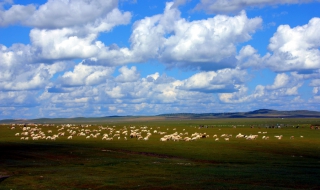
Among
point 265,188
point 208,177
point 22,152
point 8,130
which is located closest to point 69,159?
point 22,152

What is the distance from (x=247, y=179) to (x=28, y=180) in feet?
48.8

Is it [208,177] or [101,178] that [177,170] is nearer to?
[208,177]

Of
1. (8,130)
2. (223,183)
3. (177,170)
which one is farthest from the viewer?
(8,130)

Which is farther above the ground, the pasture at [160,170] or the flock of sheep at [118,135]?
the flock of sheep at [118,135]

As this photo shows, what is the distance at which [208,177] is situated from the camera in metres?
29.2

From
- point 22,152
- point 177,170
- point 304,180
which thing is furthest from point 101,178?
point 22,152

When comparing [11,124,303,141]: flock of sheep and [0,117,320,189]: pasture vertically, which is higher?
[11,124,303,141]: flock of sheep

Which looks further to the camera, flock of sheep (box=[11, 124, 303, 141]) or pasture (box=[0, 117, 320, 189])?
flock of sheep (box=[11, 124, 303, 141])

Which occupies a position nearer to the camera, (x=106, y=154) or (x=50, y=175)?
(x=50, y=175)

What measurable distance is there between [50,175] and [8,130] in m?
72.3

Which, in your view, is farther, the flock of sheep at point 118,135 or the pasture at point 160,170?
the flock of sheep at point 118,135

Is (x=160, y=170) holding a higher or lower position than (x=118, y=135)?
lower

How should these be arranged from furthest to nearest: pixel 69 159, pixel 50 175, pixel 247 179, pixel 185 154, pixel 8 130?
pixel 8 130 → pixel 185 154 → pixel 69 159 → pixel 50 175 → pixel 247 179

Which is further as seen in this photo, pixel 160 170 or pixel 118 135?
pixel 118 135
